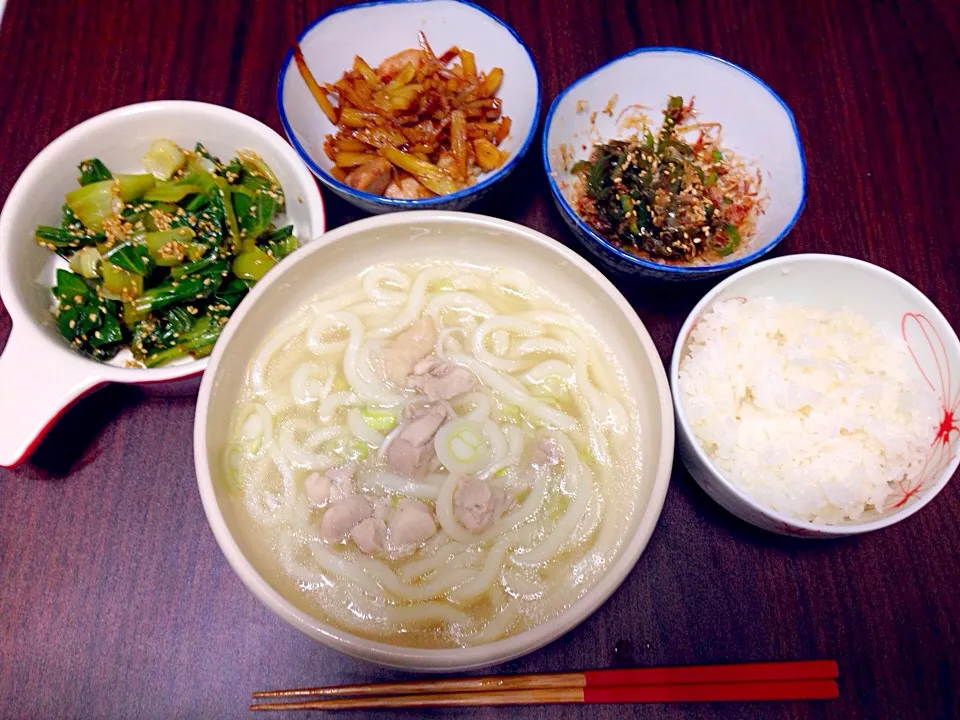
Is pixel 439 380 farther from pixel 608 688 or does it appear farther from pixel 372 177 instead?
pixel 608 688

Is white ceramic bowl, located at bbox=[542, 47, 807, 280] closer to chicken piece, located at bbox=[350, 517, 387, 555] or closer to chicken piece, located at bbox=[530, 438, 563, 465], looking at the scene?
chicken piece, located at bbox=[530, 438, 563, 465]

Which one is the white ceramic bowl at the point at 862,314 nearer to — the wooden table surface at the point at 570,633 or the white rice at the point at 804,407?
the white rice at the point at 804,407

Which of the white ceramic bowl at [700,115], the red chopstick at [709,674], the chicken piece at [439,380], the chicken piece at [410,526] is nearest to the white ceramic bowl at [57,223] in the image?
the chicken piece at [439,380]

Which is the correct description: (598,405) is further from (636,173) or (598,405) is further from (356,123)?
(356,123)

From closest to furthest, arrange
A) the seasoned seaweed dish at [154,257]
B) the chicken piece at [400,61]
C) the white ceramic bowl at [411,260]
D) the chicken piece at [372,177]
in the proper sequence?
the white ceramic bowl at [411,260], the seasoned seaweed dish at [154,257], the chicken piece at [372,177], the chicken piece at [400,61]

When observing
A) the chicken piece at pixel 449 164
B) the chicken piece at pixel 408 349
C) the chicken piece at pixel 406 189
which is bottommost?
the chicken piece at pixel 408 349

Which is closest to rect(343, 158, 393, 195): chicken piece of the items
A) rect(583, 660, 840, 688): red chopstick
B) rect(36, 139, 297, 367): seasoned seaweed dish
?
rect(36, 139, 297, 367): seasoned seaweed dish
